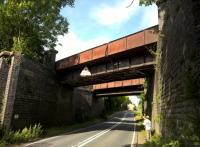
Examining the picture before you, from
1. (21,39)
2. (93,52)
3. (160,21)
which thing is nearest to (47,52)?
(21,39)

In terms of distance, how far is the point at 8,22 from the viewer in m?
36.8

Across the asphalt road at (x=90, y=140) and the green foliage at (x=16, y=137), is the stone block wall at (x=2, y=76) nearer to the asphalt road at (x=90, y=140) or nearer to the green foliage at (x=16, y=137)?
the green foliage at (x=16, y=137)

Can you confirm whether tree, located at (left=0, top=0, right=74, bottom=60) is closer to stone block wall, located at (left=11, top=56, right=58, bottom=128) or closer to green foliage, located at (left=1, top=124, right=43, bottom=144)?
stone block wall, located at (left=11, top=56, right=58, bottom=128)

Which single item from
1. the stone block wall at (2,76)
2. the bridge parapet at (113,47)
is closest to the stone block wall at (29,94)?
the stone block wall at (2,76)

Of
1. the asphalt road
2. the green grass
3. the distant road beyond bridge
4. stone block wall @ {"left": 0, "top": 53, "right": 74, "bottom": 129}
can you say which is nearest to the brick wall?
the asphalt road

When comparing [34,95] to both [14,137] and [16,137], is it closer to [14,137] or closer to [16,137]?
[16,137]

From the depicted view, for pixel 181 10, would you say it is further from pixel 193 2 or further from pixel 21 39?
pixel 21 39

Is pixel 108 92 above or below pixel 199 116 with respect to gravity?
above

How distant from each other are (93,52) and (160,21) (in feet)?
42.1

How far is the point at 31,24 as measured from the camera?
38.3m

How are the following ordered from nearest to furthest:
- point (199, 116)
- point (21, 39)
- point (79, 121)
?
point (199, 116), point (21, 39), point (79, 121)

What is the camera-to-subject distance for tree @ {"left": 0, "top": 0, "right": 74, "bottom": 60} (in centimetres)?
3575

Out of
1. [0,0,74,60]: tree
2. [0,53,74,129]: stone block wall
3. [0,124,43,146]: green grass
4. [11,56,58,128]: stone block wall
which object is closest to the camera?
[0,124,43,146]: green grass

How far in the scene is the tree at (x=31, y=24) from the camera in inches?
1408
